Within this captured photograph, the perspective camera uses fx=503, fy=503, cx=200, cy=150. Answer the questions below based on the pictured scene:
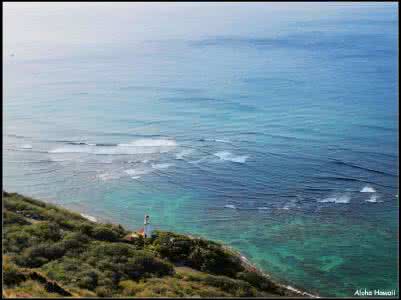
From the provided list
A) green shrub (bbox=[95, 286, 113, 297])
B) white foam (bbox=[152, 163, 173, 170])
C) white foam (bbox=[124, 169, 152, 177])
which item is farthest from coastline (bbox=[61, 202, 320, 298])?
white foam (bbox=[152, 163, 173, 170])

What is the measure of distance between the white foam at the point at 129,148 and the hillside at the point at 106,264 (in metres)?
27.2

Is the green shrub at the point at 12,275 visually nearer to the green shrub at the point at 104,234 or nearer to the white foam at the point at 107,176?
the green shrub at the point at 104,234

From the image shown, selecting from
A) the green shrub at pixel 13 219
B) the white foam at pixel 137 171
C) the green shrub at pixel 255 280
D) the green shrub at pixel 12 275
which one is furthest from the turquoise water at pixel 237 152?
the green shrub at pixel 12 275

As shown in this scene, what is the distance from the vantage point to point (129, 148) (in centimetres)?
6719

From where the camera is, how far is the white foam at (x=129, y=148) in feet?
217

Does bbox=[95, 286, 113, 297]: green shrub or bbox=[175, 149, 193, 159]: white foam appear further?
bbox=[175, 149, 193, 159]: white foam

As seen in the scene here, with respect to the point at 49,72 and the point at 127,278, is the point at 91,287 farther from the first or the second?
the point at 49,72

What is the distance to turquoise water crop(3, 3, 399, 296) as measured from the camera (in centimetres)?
4425

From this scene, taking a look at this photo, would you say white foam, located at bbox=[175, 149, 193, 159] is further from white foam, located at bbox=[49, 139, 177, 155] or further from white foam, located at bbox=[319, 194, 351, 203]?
white foam, located at bbox=[319, 194, 351, 203]

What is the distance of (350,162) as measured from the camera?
197 feet

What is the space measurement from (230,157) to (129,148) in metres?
13.9

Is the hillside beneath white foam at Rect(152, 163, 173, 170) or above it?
beneath

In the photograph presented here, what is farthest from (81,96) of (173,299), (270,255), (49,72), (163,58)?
(173,299)

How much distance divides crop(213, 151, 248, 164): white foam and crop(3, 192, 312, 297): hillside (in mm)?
25324
